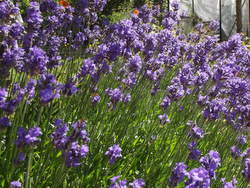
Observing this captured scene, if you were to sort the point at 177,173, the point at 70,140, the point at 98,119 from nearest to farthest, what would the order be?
1. the point at 70,140
2. the point at 177,173
3. the point at 98,119

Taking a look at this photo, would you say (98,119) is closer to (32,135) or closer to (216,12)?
(32,135)

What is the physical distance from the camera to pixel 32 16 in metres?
2.24

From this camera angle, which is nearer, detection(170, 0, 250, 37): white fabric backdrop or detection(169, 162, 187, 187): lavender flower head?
detection(169, 162, 187, 187): lavender flower head

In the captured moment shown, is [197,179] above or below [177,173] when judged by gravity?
above

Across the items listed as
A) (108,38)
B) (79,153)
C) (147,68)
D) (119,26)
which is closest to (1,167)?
(79,153)

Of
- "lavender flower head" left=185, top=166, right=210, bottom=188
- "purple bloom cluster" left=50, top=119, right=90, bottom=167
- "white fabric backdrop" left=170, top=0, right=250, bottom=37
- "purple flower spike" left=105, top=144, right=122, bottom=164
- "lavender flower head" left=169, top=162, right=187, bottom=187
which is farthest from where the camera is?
"white fabric backdrop" left=170, top=0, right=250, bottom=37

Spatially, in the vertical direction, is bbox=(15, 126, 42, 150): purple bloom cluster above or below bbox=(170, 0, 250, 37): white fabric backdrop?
below

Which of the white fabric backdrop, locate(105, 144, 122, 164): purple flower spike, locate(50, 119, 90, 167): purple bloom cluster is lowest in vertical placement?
locate(105, 144, 122, 164): purple flower spike

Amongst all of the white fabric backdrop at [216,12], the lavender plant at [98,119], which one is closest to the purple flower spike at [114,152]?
the lavender plant at [98,119]

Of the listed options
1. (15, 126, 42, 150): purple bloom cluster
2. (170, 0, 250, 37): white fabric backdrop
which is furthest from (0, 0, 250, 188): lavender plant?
(170, 0, 250, 37): white fabric backdrop

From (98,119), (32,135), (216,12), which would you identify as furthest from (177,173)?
(216,12)

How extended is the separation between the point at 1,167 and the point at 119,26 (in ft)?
5.40

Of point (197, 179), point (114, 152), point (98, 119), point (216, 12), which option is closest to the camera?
point (197, 179)

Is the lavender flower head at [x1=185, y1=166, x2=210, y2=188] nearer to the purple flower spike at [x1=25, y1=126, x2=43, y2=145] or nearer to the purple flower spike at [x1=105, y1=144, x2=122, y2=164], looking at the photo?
the purple flower spike at [x1=105, y1=144, x2=122, y2=164]
